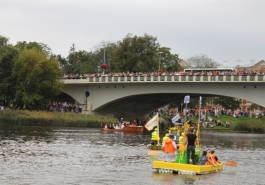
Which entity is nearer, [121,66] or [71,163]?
[71,163]

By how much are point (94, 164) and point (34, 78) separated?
2009 inches

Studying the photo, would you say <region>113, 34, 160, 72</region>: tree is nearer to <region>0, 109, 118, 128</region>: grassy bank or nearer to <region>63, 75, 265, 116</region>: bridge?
<region>63, 75, 265, 116</region>: bridge

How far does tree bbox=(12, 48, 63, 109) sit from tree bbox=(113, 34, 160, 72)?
21.8 meters

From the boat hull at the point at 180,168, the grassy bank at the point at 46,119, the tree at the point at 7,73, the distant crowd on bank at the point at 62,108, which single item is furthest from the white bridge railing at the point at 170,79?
the boat hull at the point at 180,168

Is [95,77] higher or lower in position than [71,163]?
higher

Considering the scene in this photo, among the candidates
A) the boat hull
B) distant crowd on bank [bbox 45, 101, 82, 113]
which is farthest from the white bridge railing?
the boat hull

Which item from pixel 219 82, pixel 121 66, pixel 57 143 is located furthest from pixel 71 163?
pixel 121 66

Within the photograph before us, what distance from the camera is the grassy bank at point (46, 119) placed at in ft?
255

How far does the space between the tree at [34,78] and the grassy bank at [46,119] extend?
17.8 ft

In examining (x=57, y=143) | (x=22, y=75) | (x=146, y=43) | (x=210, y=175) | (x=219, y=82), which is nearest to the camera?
(x=210, y=175)

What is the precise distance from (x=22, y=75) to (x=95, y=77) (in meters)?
11.9

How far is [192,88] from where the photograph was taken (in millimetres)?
81188

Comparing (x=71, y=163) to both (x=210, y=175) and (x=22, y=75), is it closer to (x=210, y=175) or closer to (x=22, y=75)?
(x=210, y=175)

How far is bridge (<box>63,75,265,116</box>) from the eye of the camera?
76.2 meters
